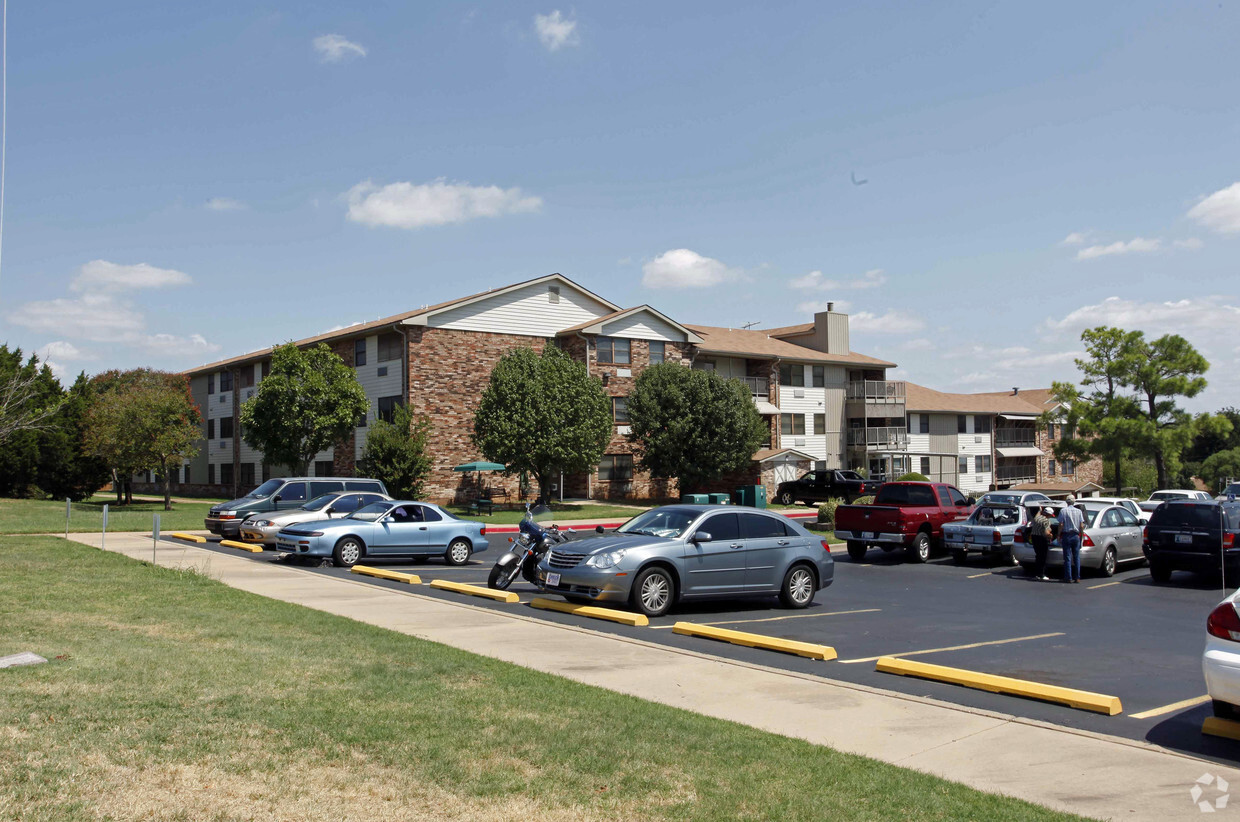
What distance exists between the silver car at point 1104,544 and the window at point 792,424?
108 ft

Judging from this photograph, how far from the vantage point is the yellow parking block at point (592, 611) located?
41.9ft

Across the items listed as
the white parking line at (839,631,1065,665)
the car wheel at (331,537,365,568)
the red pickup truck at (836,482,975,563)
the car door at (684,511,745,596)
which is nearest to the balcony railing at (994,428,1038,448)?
the red pickup truck at (836,482,975,563)

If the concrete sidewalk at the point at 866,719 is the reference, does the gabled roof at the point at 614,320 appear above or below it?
above

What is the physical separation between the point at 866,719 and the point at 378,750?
3975mm

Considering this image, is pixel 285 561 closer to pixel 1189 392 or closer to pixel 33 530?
pixel 33 530

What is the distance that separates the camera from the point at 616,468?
156 feet

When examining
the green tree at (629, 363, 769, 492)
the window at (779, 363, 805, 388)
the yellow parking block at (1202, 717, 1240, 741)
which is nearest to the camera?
the yellow parking block at (1202, 717, 1240, 741)

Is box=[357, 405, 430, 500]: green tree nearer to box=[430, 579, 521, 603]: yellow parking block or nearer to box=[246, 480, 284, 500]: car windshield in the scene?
box=[246, 480, 284, 500]: car windshield

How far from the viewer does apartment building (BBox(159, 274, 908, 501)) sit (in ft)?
142

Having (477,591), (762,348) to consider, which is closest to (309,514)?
(477,591)

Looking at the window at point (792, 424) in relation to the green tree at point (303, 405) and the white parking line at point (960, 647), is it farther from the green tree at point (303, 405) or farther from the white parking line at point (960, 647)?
the white parking line at point (960, 647)

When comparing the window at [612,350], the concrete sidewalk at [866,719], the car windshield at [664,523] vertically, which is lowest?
the concrete sidewalk at [866,719]

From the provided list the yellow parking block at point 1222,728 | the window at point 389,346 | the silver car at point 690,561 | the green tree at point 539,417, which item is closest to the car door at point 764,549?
the silver car at point 690,561

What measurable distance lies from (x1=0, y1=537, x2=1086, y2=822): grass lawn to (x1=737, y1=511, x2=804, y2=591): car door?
601 cm
